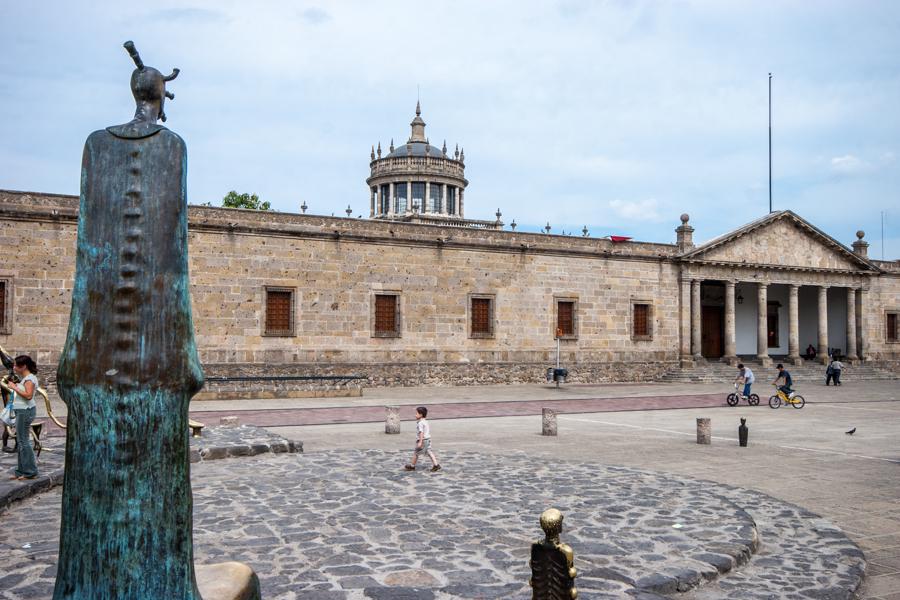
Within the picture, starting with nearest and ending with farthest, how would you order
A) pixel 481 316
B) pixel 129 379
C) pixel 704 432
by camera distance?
pixel 129 379 → pixel 704 432 → pixel 481 316

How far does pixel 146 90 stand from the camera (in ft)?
10.5

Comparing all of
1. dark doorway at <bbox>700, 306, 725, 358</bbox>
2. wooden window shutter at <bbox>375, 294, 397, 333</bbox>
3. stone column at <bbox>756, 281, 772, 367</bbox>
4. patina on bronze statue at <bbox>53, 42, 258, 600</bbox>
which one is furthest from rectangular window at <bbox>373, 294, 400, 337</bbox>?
patina on bronze statue at <bbox>53, 42, 258, 600</bbox>

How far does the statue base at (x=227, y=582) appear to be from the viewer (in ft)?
10.1

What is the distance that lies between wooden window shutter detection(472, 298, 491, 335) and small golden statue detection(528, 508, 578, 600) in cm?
2438

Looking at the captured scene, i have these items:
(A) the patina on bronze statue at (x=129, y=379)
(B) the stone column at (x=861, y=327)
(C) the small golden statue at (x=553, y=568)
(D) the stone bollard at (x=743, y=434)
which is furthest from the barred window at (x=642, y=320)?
(A) the patina on bronze statue at (x=129, y=379)

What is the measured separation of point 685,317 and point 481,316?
963 centimetres

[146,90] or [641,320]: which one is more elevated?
[146,90]

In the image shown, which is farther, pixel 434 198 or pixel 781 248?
pixel 434 198

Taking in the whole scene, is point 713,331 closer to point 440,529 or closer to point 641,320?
point 641,320

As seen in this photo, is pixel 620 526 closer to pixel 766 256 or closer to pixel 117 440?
pixel 117 440

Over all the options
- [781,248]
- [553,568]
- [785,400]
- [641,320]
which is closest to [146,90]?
[553,568]

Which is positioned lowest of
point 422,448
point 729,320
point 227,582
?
point 422,448

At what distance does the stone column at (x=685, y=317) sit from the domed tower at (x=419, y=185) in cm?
2004

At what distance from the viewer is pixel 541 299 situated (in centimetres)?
2911
